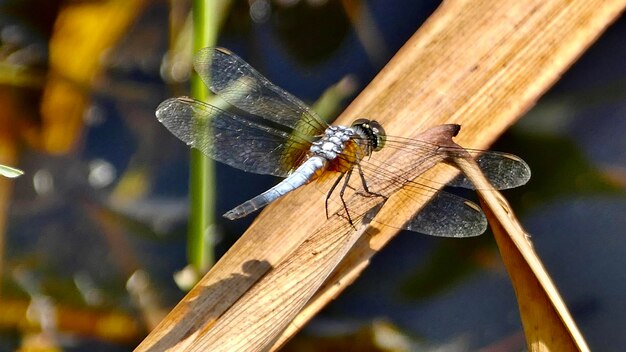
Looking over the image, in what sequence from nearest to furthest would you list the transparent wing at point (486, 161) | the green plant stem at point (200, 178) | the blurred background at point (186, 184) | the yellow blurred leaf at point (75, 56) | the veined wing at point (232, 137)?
the transparent wing at point (486, 161) < the green plant stem at point (200, 178) < the veined wing at point (232, 137) < the blurred background at point (186, 184) < the yellow blurred leaf at point (75, 56)

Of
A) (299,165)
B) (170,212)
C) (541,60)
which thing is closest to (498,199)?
(541,60)

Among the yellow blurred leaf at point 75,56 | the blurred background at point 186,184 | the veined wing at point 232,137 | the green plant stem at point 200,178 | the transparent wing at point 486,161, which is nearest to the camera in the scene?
the transparent wing at point 486,161

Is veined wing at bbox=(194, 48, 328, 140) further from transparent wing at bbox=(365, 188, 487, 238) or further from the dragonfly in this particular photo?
transparent wing at bbox=(365, 188, 487, 238)

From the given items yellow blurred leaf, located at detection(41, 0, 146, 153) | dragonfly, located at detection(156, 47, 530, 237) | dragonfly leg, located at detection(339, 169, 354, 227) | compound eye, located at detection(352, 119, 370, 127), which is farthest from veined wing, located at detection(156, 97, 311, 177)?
yellow blurred leaf, located at detection(41, 0, 146, 153)

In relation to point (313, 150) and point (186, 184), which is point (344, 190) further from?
point (186, 184)

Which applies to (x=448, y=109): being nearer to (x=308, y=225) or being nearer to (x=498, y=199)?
(x=498, y=199)

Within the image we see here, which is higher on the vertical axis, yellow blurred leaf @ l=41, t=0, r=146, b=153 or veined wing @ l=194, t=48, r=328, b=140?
veined wing @ l=194, t=48, r=328, b=140

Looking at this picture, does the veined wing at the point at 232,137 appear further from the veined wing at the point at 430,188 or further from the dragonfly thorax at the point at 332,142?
the veined wing at the point at 430,188

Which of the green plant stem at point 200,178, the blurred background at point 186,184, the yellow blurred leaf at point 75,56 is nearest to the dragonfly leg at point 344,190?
the green plant stem at point 200,178
